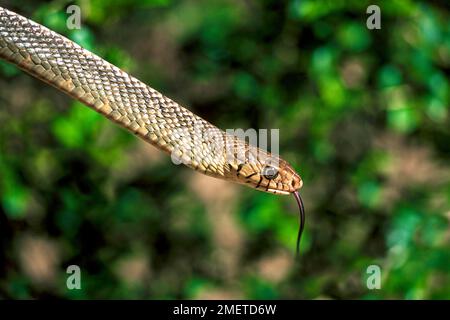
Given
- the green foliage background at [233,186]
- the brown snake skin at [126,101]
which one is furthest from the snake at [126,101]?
the green foliage background at [233,186]

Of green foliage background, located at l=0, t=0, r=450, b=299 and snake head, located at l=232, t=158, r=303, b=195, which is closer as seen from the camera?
snake head, located at l=232, t=158, r=303, b=195

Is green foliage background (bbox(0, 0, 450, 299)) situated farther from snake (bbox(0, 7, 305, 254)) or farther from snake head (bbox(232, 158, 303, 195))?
snake (bbox(0, 7, 305, 254))

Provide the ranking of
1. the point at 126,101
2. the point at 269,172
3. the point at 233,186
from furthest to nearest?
the point at 233,186 → the point at 269,172 → the point at 126,101

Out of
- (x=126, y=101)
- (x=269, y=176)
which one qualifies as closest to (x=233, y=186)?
(x=269, y=176)

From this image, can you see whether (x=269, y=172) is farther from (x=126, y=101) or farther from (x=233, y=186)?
(x=233, y=186)

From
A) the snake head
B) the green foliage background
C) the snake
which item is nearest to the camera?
the snake

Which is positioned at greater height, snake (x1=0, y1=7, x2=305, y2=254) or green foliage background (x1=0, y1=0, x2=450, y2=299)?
green foliage background (x1=0, y1=0, x2=450, y2=299)

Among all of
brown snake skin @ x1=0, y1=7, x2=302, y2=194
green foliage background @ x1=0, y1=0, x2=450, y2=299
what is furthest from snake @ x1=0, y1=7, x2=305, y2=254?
green foliage background @ x1=0, y1=0, x2=450, y2=299

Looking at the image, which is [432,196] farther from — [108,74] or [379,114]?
[108,74]

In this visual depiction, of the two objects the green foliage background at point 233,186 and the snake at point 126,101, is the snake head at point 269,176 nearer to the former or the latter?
the snake at point 126,101

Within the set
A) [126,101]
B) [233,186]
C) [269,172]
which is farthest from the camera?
[233,186]
